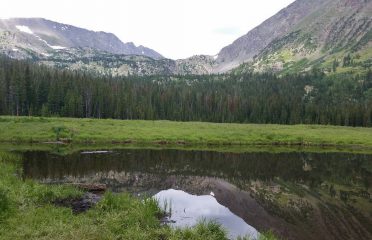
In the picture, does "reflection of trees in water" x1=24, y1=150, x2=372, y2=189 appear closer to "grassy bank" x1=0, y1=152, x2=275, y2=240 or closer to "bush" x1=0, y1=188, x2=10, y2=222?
"grassy bank" x1=0, y1=152, x2=275, y2=240

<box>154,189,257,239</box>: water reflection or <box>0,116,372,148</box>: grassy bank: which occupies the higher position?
<box>0,116,372,148</box>: grassy bank

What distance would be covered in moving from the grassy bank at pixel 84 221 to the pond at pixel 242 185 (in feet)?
8.81

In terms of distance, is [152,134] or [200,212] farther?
[152,134]

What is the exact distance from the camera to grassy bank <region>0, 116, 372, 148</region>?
7362 centimetres

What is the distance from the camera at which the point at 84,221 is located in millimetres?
18141

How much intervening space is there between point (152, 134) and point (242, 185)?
46.3 meters

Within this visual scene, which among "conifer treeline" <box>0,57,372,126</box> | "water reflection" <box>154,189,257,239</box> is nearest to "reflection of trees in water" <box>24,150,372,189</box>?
"water reflection" <box>154,189,257,239</box>

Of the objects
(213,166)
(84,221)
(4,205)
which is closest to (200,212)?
(84,221)

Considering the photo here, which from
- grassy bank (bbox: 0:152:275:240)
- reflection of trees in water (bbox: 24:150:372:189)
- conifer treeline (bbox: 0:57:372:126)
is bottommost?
reflection of trees in water (bbox: 24:150:372:189)

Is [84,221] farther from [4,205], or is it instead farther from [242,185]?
[242,185]

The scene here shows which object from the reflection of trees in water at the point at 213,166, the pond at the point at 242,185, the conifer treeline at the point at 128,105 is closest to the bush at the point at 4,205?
the pond at the point at 242,185

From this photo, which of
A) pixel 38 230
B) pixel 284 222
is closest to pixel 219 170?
pixel 284 222

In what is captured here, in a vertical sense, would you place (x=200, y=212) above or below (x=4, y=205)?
below

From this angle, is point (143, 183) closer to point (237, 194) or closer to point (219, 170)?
A: point (237, 194)
